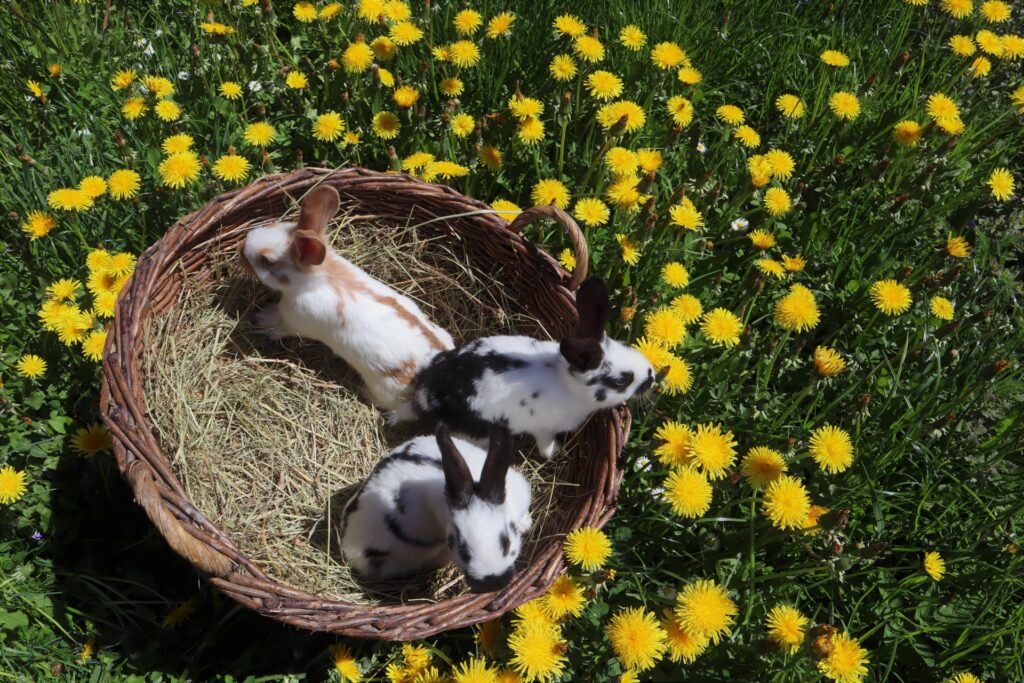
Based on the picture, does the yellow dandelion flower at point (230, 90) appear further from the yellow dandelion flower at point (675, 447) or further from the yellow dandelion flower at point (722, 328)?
the yellow dandelion flower at point (675, 447)

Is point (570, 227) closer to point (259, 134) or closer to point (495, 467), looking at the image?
point (495, 467)

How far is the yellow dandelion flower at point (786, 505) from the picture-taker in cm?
239

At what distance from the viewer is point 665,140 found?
380 centimetres

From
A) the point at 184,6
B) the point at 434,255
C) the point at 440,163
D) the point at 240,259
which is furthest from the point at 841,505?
the point at 184,6

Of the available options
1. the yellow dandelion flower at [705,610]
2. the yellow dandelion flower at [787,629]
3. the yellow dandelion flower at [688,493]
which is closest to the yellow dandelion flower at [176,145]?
the yellow dandelion flower at [688,493]

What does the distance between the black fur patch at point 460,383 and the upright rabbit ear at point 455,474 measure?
1.72 ft

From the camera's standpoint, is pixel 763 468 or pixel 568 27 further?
pixel 568 27

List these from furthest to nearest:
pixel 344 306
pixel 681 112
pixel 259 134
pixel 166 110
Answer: pixel 681 112
pixel 259 134
pixel 166 110
pixel 344 306

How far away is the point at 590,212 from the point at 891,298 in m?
1.27

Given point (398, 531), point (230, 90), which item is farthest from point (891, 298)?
point (230, 90)

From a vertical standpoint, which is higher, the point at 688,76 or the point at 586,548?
the point at 688,76

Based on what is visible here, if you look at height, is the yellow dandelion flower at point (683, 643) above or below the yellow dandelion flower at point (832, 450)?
below

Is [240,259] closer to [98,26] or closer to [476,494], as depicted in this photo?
[476,494]

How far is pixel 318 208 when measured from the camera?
2.81m
